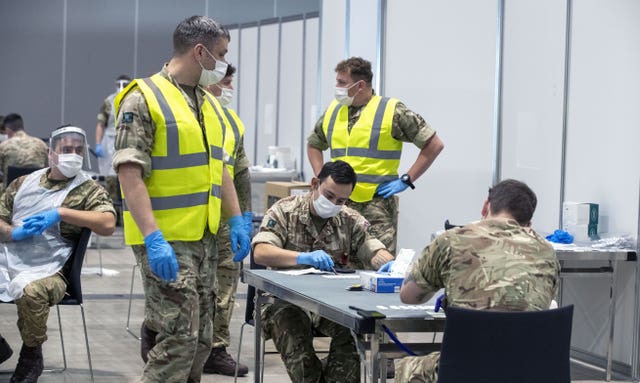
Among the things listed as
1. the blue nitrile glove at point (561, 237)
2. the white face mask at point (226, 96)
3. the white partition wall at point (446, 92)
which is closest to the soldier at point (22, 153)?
the white partition wall at point (446, 92)

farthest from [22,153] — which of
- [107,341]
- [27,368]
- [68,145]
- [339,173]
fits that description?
[339,173]

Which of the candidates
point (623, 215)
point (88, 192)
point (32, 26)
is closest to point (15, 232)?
point (88, 192)

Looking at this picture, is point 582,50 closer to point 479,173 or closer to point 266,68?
point 479,173

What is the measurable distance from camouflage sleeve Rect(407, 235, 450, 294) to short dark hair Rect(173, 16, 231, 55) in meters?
1.21

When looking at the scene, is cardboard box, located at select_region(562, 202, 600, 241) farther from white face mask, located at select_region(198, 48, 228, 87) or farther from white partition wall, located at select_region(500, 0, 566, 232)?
white face mask, located at select_region(198, 48, 228, 87)

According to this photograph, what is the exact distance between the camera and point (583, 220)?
248 inches

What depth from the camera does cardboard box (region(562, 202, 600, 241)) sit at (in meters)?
6.27

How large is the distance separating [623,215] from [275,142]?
748 cm

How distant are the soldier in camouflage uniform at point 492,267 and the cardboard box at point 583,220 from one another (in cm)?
294

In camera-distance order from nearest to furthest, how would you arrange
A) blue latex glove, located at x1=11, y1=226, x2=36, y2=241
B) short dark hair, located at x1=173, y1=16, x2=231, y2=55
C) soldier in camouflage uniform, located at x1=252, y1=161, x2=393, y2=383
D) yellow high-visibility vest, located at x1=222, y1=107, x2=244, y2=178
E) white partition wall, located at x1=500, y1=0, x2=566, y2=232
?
short dark hair, located at x1=173, y1=16, x2=231, y2=55
soldier in camouflage uniform, located at x1=252, y1=161, x2=393, y2=383
yellow high-visibility vest, located at x1=222, y1=107, x2=244, y2=178
blue latex glove, located at x1=11, y1=226, x2=36, y2=241
white partition wall, located at x1=500, y1=0, x2=566, y2=232

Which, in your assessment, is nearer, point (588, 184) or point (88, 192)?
point (88, 192)

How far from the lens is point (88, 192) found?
5430mm

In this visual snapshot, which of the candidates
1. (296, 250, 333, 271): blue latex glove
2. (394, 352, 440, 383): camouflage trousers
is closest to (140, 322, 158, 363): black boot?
(296, 250, 333, 271): blue latex glove

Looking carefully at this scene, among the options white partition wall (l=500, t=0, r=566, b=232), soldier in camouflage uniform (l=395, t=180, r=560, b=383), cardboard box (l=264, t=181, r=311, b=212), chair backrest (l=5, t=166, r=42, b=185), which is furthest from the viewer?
cardboard box (l=264, t=181, r=311, b=212)
